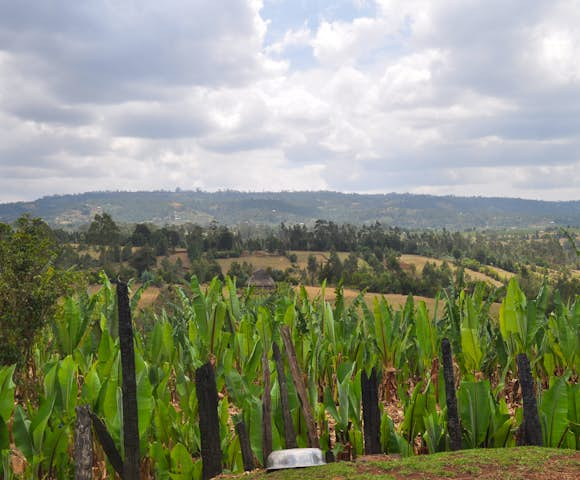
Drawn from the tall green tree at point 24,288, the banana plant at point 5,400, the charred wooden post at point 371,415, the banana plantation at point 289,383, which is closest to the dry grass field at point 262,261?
the tall green tree at point 24,288

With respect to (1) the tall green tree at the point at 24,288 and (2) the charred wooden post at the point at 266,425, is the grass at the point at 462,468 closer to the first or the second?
(2) the charred wooden post at the point at 266,425

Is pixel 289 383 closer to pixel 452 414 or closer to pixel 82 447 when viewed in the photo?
pixel 452 414

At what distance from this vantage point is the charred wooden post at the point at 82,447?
2729mm

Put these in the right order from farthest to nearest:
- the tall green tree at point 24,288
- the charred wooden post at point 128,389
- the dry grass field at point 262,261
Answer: the dry grass field at point 262,261, the tall green tree at point 24,288, the charred wooden post at point 128,389

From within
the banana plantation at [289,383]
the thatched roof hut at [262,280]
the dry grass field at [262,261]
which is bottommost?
the dry grass field at [262,261]

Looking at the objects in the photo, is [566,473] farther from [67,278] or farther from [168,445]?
[67,278]

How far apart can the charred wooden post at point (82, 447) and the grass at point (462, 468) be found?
80 cm

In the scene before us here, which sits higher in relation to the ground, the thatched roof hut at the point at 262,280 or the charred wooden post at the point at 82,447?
the charred wooden post at the point at 82,447

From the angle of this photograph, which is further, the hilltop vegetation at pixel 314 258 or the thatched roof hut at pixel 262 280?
the hilltop vegetation at pixel 314 258

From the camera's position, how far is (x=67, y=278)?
22.6 ft

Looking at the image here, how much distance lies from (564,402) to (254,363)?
246 cm

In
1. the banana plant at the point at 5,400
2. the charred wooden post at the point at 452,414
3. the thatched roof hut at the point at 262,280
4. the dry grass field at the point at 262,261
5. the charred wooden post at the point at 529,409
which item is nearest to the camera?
the charred wooden post at the point at 529,409

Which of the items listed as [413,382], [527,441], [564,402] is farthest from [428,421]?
[413,382]

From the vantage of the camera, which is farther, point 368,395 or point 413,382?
point 413,382
